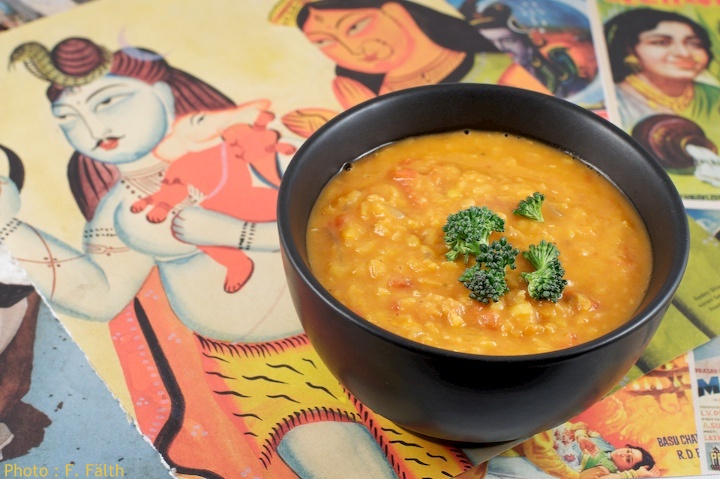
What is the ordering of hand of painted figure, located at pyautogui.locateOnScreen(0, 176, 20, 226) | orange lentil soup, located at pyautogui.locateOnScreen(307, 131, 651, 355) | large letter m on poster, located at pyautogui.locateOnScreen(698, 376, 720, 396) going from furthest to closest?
hand of painted figure, located at pyautogui.locateOnScreen(0, 176, 20, 226) → large letter m on poster, located at pyautogui.locateOnScreen(698, 376, 720, 396) → orange lentil soup, located at pyautogui.locateOnScreen(307, 131, 651, 355)

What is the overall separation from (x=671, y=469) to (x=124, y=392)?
1.46 metres

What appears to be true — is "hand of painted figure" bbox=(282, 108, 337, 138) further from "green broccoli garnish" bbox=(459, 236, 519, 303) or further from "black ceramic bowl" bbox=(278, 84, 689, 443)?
"green broccoli garnish" bbox=(459, 236, 519, 303)

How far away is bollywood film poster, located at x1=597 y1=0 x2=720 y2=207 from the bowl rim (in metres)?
0.84

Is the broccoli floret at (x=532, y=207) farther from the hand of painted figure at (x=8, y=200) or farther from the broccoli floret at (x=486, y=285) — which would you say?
the hand of painted figure at (x=8, y=200)

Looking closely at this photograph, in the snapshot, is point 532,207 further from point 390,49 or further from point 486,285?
point 390,49

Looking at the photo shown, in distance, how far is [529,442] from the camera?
2.37 meters

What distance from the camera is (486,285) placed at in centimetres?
207

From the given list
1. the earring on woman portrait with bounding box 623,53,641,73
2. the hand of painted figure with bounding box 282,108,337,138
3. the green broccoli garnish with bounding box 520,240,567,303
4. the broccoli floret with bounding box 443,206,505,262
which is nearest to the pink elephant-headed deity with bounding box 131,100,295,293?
the hand of painted figure with bounding box 282,108,337,138

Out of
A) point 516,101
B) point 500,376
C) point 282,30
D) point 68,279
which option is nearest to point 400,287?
point 500,376

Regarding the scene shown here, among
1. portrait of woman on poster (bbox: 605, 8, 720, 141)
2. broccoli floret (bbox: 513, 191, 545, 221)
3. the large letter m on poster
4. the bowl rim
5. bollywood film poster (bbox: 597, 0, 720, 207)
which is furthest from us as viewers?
portrait of woman on poster (bbox: 605, 8, 720, 141)

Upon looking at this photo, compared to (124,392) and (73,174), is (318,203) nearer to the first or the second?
(124,392)

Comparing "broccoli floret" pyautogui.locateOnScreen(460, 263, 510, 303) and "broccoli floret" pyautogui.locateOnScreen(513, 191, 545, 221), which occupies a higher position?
"broccoli floret" pyautogui.locateOnScreen(513, 191, 545, 221)

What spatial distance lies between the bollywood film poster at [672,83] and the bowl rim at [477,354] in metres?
0.84

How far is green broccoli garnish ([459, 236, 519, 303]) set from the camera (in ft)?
6.81
